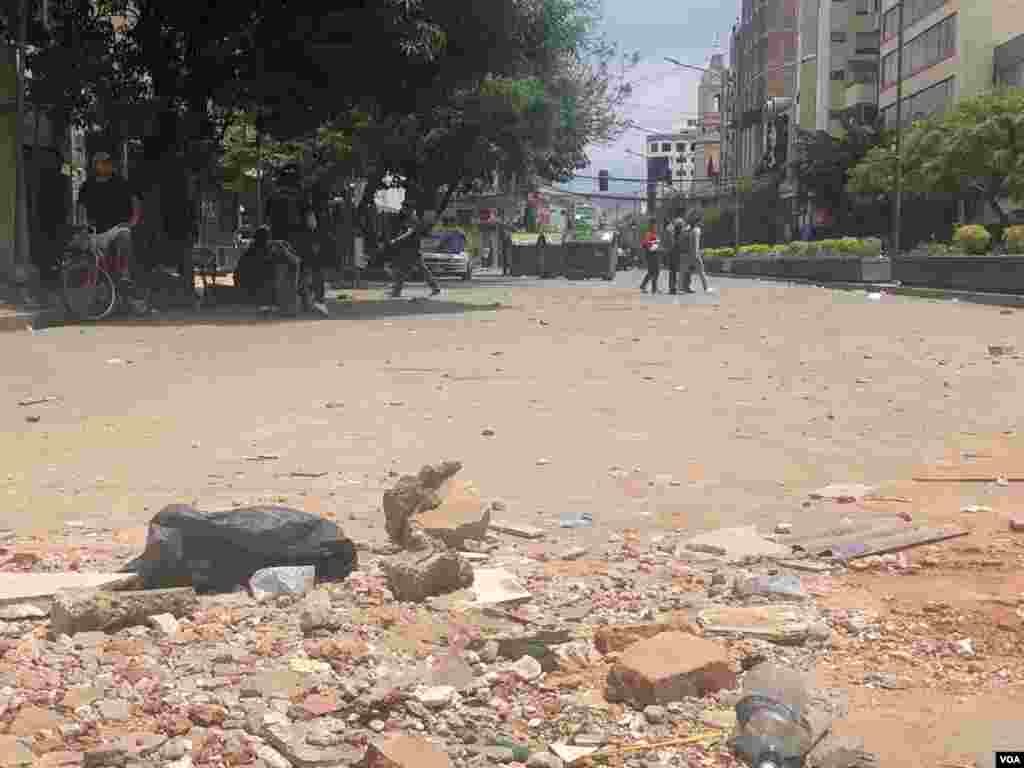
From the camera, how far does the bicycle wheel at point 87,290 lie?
1409 centimetres

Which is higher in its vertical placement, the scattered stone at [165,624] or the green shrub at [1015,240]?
the green shrub at [1015,240]

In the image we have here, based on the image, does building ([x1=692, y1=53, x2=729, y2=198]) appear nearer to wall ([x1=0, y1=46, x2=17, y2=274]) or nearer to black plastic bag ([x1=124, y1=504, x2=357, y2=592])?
wall ([x1=0, y1=46, x2=17, y2=274])

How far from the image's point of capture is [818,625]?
10.9 ft

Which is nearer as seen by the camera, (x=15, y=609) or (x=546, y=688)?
(x=546, y=688)

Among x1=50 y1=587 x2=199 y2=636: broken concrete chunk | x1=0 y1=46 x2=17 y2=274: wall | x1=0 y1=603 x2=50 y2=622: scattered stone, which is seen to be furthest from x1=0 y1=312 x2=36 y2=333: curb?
x1=50 y1=587 x2=199 y2=636: broken concrete chunk

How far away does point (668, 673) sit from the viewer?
2.82 metres

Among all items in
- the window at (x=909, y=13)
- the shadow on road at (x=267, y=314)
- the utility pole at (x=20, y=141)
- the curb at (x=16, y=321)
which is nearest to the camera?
the curb at (x=16, y=321)

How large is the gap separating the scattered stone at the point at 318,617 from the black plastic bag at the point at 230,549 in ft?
0.97

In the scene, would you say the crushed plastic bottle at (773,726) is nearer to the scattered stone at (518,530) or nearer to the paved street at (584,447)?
the paved street at (584,447)

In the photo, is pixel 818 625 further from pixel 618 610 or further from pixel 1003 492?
pixel 1003 492

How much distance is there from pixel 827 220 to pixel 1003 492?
66855 mm

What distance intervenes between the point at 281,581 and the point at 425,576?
1.30ft

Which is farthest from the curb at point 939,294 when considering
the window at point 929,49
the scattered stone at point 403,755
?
the window at point 929,49

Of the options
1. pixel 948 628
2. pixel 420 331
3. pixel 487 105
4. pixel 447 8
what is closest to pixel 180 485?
pixel 948 628
